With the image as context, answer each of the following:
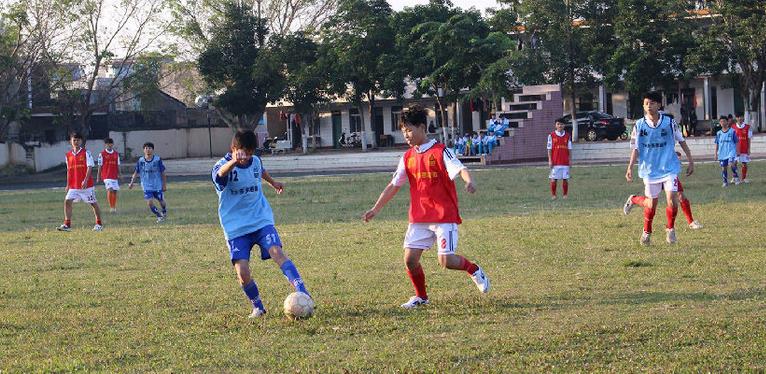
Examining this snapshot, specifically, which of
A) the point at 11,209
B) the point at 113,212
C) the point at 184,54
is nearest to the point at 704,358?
the point at 113,212

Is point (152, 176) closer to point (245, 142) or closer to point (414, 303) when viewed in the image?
point (245, 142)

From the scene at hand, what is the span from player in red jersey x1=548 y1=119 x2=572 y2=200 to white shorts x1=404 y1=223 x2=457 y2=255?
48.5 feet

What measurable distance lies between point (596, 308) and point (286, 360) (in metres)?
2.82

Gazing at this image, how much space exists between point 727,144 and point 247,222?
18844 millimetres

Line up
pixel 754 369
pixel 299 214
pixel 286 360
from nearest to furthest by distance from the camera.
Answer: pixel 754 369, pixel 286 360, pixel 299 214

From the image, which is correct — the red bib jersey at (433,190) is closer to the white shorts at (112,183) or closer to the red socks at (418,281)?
the red socks at (418,281)

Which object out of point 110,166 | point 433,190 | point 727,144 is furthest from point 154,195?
point 433,190

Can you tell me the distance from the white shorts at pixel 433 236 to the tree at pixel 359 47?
4588cm

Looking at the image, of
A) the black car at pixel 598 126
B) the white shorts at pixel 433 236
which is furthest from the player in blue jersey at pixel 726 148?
the black car at pixel 598 126

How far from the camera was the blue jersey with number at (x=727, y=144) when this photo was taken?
24844 millimetres

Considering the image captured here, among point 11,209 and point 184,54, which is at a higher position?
point 184,54

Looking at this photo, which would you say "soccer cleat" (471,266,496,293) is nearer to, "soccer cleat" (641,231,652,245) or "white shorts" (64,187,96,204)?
"soccer cleat" (641,231,652,245)

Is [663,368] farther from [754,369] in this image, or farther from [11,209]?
[11,209]

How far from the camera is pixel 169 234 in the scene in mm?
17688
